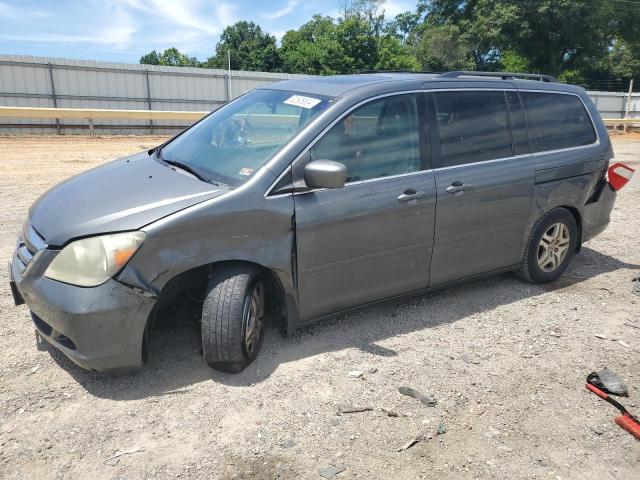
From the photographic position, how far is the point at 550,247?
16.5 ft

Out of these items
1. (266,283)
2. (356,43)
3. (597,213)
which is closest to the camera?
(266,283)

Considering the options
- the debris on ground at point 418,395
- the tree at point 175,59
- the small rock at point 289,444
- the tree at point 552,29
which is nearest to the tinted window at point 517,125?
the debris on ground at point 418,395

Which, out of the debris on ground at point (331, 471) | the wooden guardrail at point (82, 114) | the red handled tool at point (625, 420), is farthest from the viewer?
the wooden guardrail at point (82, 114)

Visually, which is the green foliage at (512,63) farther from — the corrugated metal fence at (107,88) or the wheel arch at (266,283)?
the wheel arch at (266,283)

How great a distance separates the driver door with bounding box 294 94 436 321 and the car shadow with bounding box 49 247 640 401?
0.97ft

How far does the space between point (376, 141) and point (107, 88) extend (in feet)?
73.0

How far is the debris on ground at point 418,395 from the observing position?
3.24 meters

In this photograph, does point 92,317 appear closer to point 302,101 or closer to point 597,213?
point 302,101

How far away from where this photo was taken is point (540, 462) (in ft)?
9.09

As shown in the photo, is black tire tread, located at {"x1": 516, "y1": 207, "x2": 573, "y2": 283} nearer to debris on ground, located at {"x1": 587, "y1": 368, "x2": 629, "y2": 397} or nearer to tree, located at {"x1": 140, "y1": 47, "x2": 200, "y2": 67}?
debris on ground, located at {"x1": 587, "y1": 368, "x2": 629, "y2": 397}

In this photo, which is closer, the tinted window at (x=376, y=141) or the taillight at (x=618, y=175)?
the tinted window at (x=376, y=141)

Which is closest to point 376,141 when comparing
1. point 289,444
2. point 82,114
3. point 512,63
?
point 289,444

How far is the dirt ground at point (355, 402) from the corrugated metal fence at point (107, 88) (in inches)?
677

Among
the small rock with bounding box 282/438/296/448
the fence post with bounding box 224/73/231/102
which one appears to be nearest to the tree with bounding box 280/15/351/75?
the fence post with bounding box 224/73/231/102
